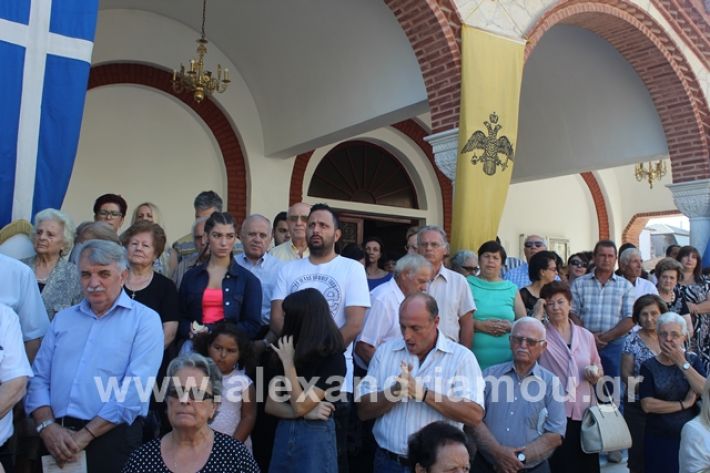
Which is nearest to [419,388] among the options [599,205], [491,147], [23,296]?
[23,296]

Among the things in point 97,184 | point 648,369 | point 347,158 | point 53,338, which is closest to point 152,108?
point 97,184

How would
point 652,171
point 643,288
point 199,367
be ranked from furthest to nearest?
point 652,171 → point 643,288 → point 199,367

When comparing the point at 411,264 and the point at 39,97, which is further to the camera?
the point at 39,97

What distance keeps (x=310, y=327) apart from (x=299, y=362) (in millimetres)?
156

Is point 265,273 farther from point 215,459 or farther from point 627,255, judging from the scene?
point 627,255

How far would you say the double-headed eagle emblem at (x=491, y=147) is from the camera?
5.87 m

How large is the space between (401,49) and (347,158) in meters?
3.16

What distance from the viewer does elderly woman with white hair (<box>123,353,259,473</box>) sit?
2305 millimetres

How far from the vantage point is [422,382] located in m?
2.88

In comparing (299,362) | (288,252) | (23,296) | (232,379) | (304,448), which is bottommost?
(304,448)

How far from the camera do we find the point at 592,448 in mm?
3697

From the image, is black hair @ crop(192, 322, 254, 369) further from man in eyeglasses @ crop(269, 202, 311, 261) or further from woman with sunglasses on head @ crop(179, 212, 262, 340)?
man in eyeglasses @ crop(269, 202, 311, 261)

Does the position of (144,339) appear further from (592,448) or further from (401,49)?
(401,49)

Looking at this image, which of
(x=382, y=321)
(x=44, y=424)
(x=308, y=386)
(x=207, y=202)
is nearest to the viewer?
(x=44, y=424)
